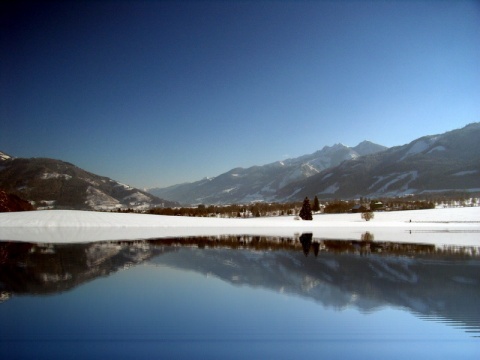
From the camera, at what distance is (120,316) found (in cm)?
1035

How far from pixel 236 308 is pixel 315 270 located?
7.67 m

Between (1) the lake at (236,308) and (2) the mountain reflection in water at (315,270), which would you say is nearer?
(1) the lake at (236,308)

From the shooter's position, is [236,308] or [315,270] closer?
[236,308]

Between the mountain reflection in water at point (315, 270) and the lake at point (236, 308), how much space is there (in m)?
0.06

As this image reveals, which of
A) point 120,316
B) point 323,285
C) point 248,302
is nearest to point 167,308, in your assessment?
point 120,316

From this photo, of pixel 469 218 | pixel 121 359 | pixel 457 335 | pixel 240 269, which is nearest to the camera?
pixel 121 359

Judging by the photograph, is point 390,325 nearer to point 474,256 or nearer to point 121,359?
point 121,359

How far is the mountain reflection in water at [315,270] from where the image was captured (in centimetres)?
1225

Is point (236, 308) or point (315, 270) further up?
point (236, 308)

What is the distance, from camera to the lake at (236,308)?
26.6ft

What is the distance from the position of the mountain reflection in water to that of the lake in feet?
0.21

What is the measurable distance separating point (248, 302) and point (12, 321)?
7.17 meters

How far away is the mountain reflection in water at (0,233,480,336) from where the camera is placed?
1225cm

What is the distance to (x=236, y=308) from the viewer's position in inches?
443
